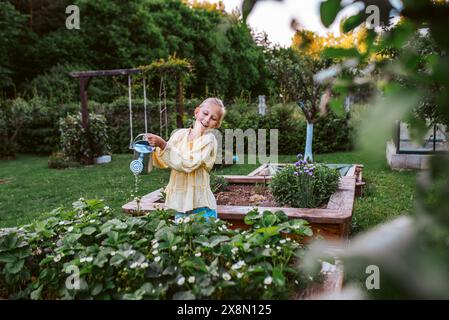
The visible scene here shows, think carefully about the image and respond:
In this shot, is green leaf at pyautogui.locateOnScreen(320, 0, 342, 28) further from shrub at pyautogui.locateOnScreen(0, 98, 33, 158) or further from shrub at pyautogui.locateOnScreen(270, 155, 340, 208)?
shrub at pyautogui.locateOnScreen(0, 98, 33, 158)

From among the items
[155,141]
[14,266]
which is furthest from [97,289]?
[155,141]

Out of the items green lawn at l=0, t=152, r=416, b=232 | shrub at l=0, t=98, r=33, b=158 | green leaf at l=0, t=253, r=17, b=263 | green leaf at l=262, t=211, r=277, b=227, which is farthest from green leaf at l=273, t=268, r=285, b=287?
shrub at l=0, t=98, r=33, b=158

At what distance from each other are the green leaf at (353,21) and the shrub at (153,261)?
4.63ft

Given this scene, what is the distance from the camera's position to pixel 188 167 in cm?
339

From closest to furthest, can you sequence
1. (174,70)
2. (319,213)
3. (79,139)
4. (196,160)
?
(196,160)
(319,213)
(174,70)
(79,139)

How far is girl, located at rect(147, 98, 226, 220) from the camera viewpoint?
3484mm

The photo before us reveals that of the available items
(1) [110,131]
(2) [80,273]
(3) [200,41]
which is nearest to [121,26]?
(3) [200,41]

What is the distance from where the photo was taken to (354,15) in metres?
0.73

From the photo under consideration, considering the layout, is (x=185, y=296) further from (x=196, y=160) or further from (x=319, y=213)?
(x=319, y=213)

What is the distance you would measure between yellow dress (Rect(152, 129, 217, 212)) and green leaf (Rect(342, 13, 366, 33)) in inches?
106

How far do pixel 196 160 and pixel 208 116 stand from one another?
15.2 inches
